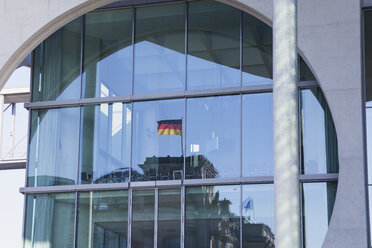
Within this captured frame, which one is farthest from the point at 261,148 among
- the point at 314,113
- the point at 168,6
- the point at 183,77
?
the point at 168,6

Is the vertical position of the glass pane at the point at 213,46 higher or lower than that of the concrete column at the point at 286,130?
higher

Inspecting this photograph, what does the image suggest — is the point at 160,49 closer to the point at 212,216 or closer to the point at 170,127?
the point at 170,127

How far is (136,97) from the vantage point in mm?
18766

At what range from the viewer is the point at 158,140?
1838cm

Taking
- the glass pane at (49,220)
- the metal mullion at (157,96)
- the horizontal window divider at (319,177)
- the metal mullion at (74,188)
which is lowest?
the glass pane at (49,220)

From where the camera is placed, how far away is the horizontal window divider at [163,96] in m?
17.9

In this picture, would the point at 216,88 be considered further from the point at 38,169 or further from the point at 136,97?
the point at 38,169

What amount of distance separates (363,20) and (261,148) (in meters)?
3.77

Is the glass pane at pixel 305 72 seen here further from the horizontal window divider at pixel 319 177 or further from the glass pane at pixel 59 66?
the glass pane at pixel 59 66

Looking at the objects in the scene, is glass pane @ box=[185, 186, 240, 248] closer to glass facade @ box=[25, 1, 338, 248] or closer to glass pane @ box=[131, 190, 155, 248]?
glass facade @ box=[25, 1, 338, 248]

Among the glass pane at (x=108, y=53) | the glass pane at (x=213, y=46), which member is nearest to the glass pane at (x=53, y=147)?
the glass pane at (x=108, y=53)

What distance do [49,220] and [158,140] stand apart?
357cm

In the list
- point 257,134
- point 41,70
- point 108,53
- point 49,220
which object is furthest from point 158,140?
point 41,70

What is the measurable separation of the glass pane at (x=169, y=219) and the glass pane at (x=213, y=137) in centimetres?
65
